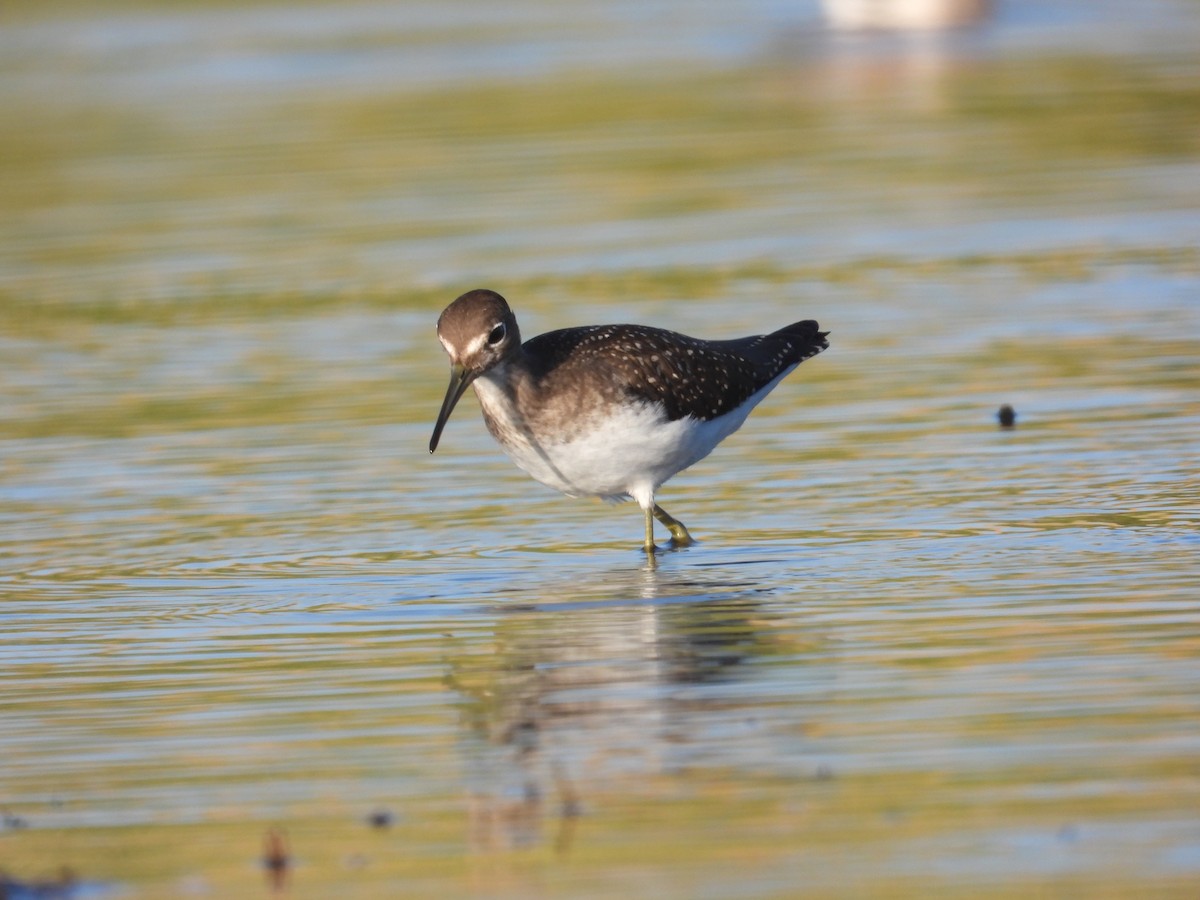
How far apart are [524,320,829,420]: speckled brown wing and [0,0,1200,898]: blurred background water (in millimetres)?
660

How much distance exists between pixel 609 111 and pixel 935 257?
972 cm

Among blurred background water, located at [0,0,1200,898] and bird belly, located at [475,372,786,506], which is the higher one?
bird belly, located at [475,372,786,506]

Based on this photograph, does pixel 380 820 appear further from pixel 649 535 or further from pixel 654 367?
pixel 654 367

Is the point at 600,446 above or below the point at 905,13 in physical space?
below

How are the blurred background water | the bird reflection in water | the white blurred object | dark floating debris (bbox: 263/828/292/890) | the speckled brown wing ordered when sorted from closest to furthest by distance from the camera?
dark floating debris (bbox: 263/828/292/890) → the blurred background water → the bird reflection in water → the speckled brown wing → the white blurred object

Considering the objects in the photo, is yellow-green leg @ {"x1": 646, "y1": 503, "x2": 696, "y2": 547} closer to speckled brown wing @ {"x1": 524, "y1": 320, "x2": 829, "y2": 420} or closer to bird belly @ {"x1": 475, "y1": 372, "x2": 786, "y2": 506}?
bird belly @ {"x1": 475, "y1": 372, "x2": 786, "y2": 506}

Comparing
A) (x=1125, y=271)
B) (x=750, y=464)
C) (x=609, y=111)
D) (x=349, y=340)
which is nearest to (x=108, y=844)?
(x=750, y=464)

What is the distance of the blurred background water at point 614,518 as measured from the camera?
684 centimetres

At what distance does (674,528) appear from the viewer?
11336 mm

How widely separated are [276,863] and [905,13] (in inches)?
1121

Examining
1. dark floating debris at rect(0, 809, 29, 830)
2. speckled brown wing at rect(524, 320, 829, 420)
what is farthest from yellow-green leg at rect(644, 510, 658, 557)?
dark floating debris at rect(0, 809, 29, 830)

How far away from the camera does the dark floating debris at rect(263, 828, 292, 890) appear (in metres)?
6.49

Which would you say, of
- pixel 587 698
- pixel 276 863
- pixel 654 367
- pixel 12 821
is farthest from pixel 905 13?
pixel 276 863

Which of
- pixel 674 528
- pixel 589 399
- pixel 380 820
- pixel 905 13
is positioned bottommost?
pixel 674 528
